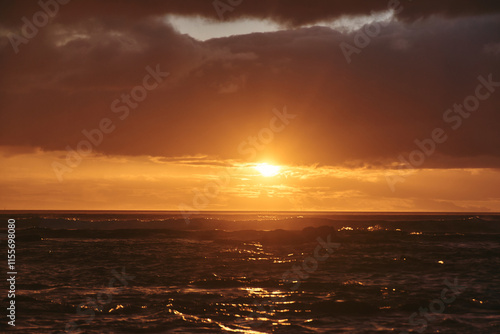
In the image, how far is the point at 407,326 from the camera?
45.6 feet

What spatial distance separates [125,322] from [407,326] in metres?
7.67

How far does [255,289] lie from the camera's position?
19.4m

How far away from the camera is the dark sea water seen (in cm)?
1409

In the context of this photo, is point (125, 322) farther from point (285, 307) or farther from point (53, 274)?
point (53, 274)

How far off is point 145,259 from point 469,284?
16.6 m

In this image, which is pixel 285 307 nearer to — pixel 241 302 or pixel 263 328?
pixel 241 302

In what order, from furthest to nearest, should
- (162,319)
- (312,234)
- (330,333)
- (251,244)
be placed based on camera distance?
(312,234), (251,244), (162,319), (330,333)

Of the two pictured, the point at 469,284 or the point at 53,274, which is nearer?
the point at 469,284

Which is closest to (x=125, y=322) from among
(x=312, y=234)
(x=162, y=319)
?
(x=162, y=319)

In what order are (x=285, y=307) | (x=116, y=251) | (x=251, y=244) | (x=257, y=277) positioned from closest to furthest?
(x=285, y=307) < (x=257, y=277) < (x=116, y=251) < (x=251, y=244)

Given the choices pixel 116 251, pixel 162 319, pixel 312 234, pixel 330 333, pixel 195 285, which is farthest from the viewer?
pixel 312 234

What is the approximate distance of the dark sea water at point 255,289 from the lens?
46.2 feet

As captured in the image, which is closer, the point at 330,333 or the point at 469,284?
the point at 330,333

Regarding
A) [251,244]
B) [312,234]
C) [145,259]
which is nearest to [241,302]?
[145,259]
